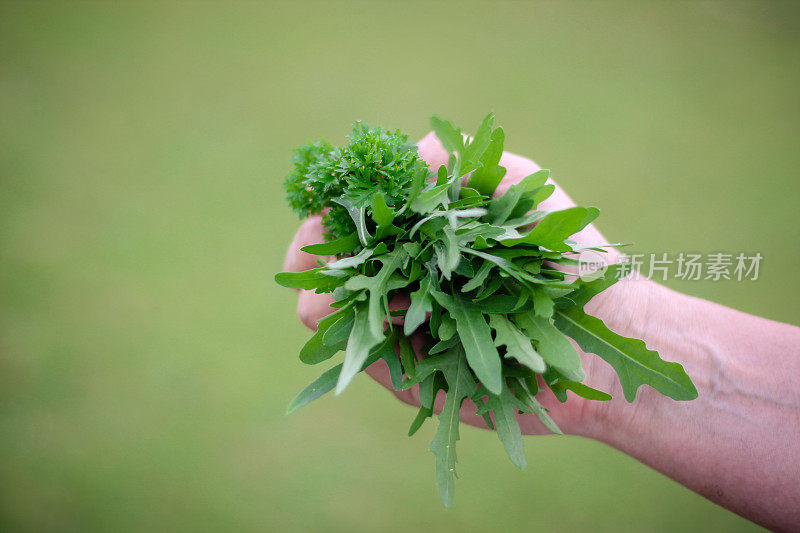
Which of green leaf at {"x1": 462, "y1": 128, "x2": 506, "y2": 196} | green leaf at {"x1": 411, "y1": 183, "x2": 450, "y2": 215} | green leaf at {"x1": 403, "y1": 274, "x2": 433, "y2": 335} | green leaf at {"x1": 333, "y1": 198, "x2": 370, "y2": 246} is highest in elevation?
green leaf at {"x1": 462, "y1": 128, "x2": 506, "y2": 196}

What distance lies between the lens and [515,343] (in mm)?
807

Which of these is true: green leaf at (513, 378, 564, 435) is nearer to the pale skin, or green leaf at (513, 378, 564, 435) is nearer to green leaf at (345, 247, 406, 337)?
the pale skin

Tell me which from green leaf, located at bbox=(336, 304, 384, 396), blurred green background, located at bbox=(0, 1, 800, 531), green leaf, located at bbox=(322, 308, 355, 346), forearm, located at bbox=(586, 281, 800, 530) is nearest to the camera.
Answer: green leaf, located at bbox=(336, 304, 384, 396)

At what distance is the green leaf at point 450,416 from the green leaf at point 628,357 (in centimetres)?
18

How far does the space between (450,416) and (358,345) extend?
242mm

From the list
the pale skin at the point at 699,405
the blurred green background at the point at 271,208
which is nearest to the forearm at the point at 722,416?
the pale skin at the point at 699,405

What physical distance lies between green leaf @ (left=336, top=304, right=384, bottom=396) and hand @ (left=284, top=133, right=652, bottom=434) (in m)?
0.28

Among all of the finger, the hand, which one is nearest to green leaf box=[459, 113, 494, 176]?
the hand

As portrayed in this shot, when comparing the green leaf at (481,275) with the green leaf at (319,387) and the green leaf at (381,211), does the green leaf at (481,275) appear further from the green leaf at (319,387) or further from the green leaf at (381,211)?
the green leaf at (319,387)

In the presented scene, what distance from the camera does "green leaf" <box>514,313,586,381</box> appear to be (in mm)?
785

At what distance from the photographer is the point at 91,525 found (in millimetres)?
1833

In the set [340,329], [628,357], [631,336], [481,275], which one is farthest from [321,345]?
[631,336]

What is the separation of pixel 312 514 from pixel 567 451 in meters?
0.92

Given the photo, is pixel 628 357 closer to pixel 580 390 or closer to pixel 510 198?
pixel 580 390
